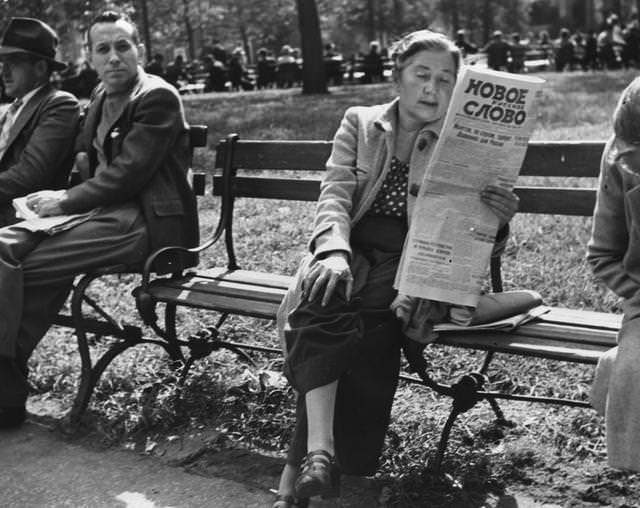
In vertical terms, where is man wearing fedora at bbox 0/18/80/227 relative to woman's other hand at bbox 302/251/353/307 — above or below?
above

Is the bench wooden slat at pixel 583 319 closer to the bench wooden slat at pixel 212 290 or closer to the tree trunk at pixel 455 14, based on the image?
the bench wooden slat at pixel 212 290

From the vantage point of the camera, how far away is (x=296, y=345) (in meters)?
3.12

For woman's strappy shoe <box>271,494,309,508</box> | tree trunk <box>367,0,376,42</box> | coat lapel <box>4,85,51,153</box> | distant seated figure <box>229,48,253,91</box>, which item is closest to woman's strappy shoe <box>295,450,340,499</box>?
woman's strappy shoe <box>271,494,309,508</box>

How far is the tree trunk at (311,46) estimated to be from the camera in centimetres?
1975

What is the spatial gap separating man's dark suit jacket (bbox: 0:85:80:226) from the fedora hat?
0.19 m

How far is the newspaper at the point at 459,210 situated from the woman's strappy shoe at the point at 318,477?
1.90 ft

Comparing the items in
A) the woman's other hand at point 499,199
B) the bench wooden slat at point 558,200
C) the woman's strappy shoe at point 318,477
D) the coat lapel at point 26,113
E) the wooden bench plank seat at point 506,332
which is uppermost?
the coat lapel at point 26,113

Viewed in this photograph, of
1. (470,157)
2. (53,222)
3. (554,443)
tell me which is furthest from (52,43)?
(554,443)

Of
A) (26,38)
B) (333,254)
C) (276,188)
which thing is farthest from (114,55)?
(333,254)

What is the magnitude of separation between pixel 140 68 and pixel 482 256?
82.7 inches

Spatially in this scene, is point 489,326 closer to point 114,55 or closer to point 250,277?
point 250,277

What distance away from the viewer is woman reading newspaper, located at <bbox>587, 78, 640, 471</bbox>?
8.64 feet

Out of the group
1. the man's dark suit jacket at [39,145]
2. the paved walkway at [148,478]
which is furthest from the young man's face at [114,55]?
the paved walkway at [148,478]

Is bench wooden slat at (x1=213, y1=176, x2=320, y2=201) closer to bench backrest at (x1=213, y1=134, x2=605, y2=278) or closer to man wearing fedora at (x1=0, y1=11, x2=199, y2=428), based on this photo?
bench backrest at (x1=213, y1=134, x2=605, y2=278)
